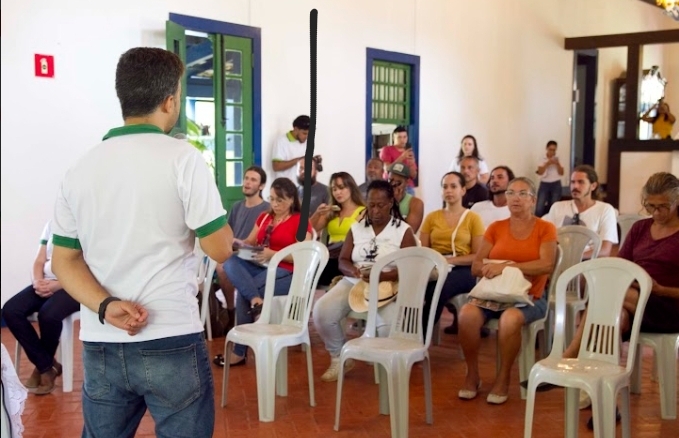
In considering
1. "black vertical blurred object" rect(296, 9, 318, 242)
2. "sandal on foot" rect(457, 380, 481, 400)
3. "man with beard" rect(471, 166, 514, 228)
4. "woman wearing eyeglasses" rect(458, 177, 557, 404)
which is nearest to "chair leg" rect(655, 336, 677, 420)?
"woman wearing eyeglasses" rect(458, 177, 557, 404)

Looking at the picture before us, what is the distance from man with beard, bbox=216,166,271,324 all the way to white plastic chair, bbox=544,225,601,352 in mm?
2006

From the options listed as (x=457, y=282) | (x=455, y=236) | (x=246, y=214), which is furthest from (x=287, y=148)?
(x=457, y=282)

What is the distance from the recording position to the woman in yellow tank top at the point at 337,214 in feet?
17.2

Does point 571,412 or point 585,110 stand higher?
point 585,110

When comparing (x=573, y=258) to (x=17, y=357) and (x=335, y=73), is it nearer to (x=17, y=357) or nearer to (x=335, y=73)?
(x=17, y=357)

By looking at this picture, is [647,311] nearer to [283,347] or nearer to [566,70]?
[283,347]

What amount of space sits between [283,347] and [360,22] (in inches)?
213

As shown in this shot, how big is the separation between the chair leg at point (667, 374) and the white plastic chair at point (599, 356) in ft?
1.82

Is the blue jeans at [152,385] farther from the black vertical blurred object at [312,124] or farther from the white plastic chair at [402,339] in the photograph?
the white plastic chair at [402,339]

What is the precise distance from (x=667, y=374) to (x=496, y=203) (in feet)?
7.33

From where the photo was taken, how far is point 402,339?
3902 millimetres

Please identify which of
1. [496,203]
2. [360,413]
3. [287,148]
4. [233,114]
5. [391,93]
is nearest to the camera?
[360,413]

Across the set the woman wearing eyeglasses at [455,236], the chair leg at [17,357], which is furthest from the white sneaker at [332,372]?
the chair leg at [17,357]

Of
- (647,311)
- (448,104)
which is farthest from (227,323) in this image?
(448,104)
